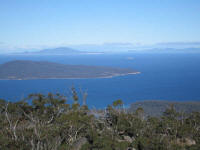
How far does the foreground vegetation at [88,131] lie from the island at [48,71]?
2220 inches

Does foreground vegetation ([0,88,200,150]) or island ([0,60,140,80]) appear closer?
foreground vegetation ([0,88,200,150])

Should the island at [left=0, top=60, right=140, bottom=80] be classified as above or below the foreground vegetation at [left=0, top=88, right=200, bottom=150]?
below

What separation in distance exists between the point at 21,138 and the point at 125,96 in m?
38.9

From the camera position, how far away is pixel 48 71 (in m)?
75.8

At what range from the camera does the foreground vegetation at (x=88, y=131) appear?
27.9 ft

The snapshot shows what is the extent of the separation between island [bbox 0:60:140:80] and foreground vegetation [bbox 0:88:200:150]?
2220 inches

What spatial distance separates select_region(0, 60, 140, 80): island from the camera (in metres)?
69.6

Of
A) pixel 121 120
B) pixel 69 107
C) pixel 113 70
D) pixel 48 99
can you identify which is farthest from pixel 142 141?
pixel 113 70

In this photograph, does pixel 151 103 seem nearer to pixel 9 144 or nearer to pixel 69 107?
pixel 69 107

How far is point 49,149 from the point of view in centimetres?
792

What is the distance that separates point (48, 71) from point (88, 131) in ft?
222

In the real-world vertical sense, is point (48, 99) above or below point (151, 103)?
above

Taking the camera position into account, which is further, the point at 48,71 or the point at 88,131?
the point at 48,71

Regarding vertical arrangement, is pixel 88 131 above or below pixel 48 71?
above
